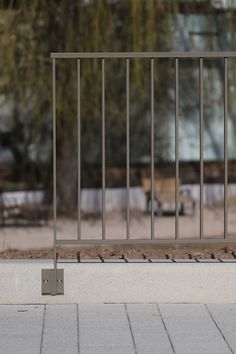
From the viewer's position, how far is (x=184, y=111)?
17297 mm

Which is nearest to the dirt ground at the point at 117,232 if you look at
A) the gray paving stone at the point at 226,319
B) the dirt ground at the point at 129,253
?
the dirt ground at the point at 129,253

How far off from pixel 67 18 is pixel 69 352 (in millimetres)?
9062

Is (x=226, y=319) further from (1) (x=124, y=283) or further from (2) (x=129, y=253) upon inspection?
(2) (x=129, y=253)

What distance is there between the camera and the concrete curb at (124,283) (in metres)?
6.92

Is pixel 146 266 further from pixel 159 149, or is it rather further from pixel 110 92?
pixel 159 149

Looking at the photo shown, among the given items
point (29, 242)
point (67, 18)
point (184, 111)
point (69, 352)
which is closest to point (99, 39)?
point (67, 18)

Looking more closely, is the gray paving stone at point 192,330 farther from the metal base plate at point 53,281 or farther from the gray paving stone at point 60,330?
the metal base plate at point 53,281

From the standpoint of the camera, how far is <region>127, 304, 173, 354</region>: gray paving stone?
5.75 meters

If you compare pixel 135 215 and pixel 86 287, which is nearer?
pixel 86 287

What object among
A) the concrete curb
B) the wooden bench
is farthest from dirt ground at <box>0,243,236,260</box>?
the wooden bench

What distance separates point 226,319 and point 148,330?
602mm

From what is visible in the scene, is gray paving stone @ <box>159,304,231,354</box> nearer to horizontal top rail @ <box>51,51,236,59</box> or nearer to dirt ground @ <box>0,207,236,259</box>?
dirt ground @ <box>0,207,236,259</box>

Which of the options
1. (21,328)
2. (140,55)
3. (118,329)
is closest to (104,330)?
(118,329)

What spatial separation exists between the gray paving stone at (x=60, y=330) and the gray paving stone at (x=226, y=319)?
2.97 feet
